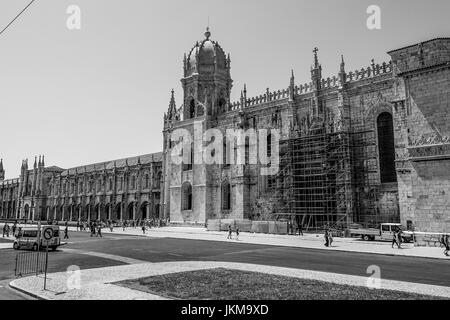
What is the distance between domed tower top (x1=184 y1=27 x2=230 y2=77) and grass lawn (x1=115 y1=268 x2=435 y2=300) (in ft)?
124

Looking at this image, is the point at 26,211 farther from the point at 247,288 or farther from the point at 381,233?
the point at 247,288

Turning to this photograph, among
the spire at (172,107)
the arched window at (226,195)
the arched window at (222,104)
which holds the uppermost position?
the spire at (172,107)

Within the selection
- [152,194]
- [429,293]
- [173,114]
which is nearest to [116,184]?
[152,194]

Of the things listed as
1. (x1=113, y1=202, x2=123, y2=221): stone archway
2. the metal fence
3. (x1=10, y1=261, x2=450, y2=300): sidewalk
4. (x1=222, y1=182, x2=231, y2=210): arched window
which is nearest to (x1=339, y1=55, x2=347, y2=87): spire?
(x1=222, y1=182, x2=231, y2=210): arched window

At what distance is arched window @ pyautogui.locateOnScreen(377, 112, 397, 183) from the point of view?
30578 mm

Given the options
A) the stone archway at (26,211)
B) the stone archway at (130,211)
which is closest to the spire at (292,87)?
the stone archway at (130,211)

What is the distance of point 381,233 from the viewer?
28156mm

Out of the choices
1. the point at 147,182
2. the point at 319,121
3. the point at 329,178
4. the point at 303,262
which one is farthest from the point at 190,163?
the point at 303,262

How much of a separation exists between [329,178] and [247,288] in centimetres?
2497

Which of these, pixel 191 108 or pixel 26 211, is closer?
pixel 191 108

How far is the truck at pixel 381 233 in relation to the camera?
26.7m

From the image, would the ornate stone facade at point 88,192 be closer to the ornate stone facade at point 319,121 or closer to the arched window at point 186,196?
the ornate stone facade at point 319,121

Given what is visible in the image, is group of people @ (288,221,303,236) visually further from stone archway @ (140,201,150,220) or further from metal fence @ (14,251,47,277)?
stone archway @ (140,201,150,220)

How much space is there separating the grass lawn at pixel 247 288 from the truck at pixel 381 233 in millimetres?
18341
